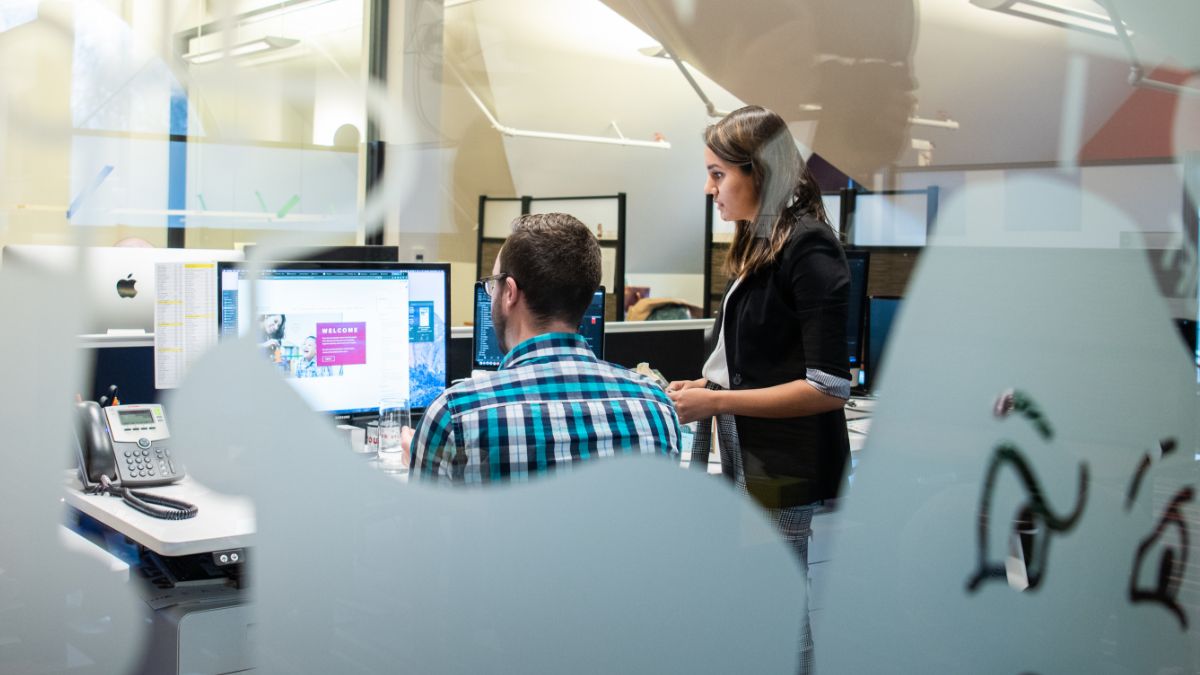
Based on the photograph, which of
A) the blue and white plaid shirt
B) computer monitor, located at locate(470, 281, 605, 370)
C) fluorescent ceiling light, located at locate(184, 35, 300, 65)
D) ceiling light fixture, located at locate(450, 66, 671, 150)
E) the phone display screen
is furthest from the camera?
computer monitor, located at locate(470, 281, 605, 370)

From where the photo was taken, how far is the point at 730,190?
1.67 meters

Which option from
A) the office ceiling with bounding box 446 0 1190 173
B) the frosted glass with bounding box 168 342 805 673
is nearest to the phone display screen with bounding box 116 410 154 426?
the frosted glass with bounding box 168 342 805 673

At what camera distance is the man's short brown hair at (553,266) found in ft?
5.08

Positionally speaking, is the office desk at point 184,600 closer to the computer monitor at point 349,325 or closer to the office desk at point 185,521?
the office desk at point 185,521

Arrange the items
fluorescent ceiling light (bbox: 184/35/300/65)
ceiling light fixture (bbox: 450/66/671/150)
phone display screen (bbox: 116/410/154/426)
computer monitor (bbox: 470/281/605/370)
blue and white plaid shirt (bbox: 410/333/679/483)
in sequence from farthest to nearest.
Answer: computer monitor (bbox: 470/281/605/370)
ceiling light fixture (bbox: 450/66/671/150)
phone display screen (bbox: 116/410/154/426)
fluorescent ceiling light (bbox: 184/35/300/65)
blue and white plaid shirt (bbox: 410/333/679/483)

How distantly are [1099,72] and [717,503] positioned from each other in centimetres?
94

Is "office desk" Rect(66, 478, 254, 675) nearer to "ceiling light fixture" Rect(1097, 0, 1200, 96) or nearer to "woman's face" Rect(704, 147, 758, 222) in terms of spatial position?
"woman's face" Rect(704, 147, 758, 222)

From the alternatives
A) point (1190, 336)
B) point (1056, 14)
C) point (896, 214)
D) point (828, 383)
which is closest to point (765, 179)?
point (896, 214)

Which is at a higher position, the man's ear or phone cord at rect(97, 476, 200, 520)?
the man's ear

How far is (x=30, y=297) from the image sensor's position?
5.04 feet

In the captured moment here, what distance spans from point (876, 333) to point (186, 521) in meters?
1.14

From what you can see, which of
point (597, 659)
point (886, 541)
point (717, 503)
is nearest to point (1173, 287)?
point (886, 541)

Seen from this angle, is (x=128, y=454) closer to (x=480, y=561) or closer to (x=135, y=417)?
(x=135, y=417)

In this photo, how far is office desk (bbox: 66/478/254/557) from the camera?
1.50m
